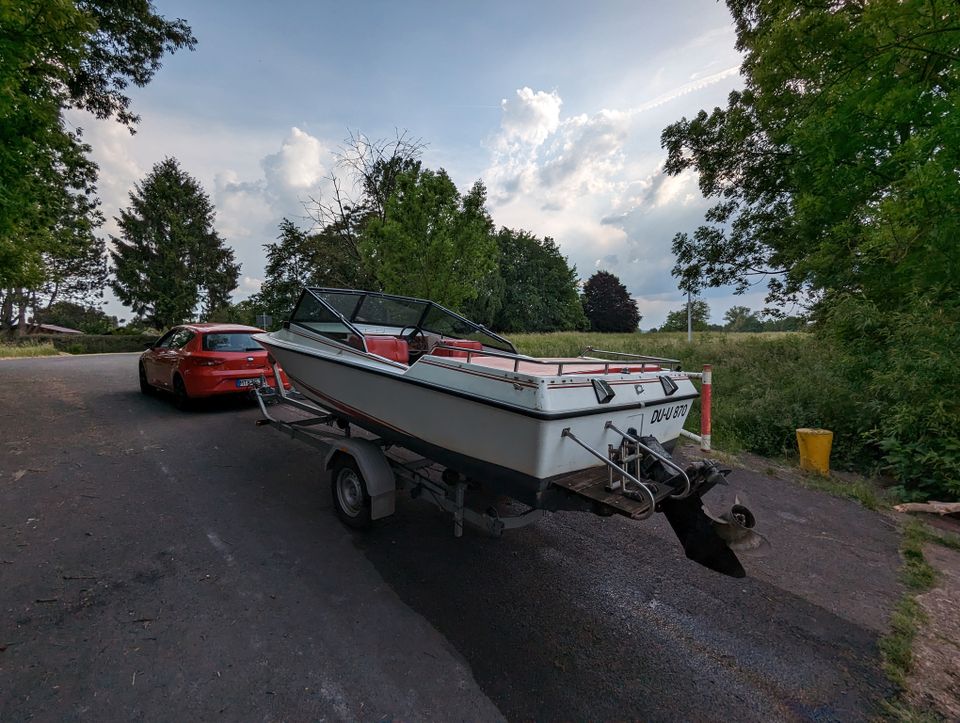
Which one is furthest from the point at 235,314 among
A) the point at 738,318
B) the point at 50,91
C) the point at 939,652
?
the point at 738,318

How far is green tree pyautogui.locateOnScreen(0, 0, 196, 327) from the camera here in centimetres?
550

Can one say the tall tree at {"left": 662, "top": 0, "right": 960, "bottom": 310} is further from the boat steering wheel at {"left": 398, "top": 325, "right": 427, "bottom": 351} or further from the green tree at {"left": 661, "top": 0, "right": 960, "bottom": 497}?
the boat steering wheel at {"left": 398, "top": 325, "right": 427, "bottom": 351}

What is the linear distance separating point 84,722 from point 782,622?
347 cm

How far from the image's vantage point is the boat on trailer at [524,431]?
7.28 ft

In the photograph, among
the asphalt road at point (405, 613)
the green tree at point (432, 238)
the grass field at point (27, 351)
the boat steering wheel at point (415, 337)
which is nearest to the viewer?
the asphalt road at point (405, 613)

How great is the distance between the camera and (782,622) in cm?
248

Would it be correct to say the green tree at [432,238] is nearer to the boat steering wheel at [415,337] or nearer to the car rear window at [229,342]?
the car rear window at [229,342]

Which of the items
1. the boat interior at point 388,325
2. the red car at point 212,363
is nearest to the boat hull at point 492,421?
the boat interior at point 388,325

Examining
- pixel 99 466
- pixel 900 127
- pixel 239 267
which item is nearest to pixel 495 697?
pixel 99 466

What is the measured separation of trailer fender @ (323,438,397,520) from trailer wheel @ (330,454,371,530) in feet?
0.32

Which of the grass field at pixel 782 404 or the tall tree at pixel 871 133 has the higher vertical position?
the tall tree at pixel 871 133

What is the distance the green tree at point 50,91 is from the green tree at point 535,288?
3130 centimetres

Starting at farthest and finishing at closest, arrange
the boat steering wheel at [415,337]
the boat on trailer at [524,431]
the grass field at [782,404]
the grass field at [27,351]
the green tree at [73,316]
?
the green tree at [73,316]
the grass field at [27,351]
the grass field at [782,404]
the boat steering wheel at [415,337]
the boat on trailer at [524,431]

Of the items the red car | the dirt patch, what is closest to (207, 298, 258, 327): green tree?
the red car
